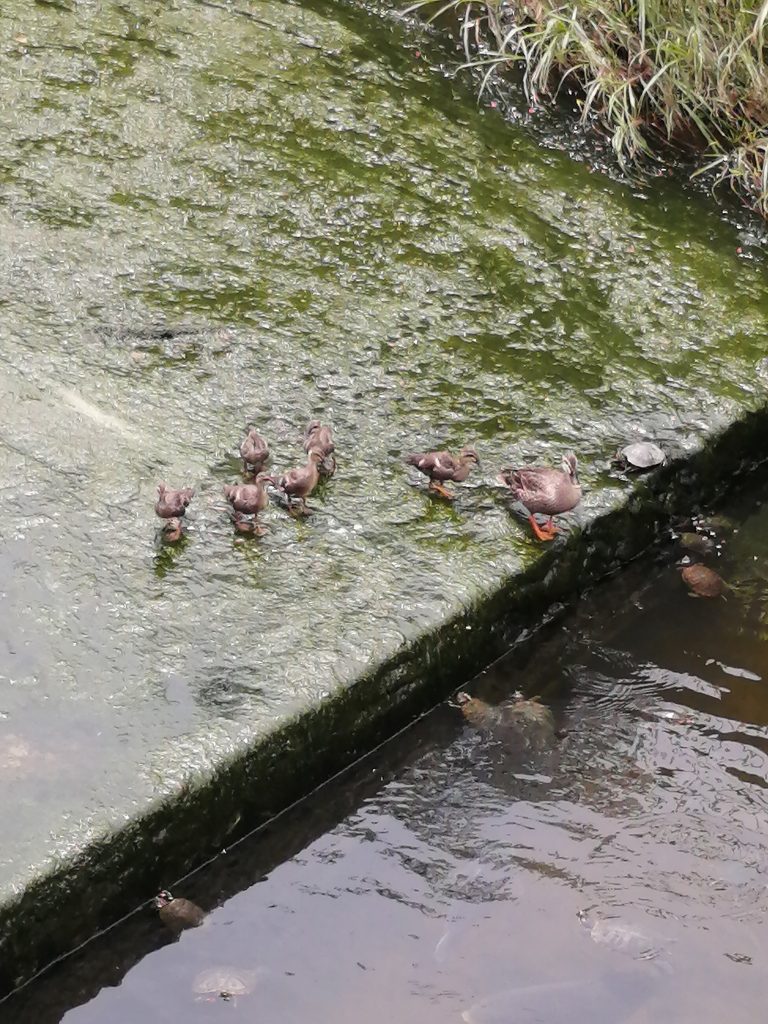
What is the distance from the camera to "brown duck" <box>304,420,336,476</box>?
493 cm

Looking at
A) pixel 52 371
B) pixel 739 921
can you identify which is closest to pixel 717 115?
pixel 52 371

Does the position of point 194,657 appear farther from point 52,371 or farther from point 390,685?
point 52,371

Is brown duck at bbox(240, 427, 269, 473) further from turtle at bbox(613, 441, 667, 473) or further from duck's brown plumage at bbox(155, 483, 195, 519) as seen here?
turtle at bbox(613, 441, 667, 473)

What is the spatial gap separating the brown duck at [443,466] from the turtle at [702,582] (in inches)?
47.0

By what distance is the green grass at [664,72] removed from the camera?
23.9 feet

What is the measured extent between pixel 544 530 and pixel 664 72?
3.79 m

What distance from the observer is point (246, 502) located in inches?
181

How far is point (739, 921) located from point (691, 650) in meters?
1.34

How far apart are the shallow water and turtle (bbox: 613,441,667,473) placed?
89 cm

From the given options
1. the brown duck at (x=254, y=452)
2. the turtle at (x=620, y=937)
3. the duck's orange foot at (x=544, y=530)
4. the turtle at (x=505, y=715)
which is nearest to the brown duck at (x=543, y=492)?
the duck's orange foot at (x=544, y=530)

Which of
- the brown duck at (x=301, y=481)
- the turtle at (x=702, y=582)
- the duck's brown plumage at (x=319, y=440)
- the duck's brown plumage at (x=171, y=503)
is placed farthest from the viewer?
the turtle at (x=702, y=582)

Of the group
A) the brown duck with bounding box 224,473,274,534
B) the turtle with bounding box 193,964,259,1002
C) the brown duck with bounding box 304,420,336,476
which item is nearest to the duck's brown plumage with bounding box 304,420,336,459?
the brown duck with bounding box 304,420,336,476

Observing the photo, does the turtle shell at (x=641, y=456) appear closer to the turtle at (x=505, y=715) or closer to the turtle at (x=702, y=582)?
the turtle at (x=702, y=582)

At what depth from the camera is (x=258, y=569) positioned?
15.1 ft
